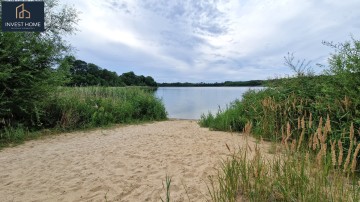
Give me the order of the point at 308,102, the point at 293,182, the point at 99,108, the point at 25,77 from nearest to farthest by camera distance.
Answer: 1. the point at 293,182
2. the point at 308,102
3. the point at 25,77
4. the point at 99,108

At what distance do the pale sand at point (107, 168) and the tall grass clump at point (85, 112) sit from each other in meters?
1.25

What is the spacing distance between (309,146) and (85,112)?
29.7 feet

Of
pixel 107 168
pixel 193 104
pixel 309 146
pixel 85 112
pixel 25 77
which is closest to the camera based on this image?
pixel 309 146

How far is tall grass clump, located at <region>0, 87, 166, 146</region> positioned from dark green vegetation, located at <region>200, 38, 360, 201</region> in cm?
483

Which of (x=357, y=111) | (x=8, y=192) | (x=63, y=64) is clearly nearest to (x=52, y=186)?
(x=8, y=192)

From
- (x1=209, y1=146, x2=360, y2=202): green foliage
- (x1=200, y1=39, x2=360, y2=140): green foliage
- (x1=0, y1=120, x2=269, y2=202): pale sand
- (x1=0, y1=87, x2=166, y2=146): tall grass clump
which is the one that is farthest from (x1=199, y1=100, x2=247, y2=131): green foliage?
(x1=209, y1=146, x2=360, y2=202): green foliage

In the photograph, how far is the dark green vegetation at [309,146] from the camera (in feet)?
7.25

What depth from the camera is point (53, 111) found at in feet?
30.2

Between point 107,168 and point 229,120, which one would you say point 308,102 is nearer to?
point 229,120

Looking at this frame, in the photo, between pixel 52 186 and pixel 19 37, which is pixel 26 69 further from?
pixel 52 186

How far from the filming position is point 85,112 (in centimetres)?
995

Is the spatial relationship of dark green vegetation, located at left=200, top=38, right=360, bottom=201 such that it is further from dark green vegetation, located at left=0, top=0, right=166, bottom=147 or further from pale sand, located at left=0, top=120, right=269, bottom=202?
dark green vegetation, located at left=0, top=0, right=166, bottom=147

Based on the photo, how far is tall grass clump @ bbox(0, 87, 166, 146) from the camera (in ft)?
25.4

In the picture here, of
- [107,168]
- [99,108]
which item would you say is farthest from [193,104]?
[107,168]
